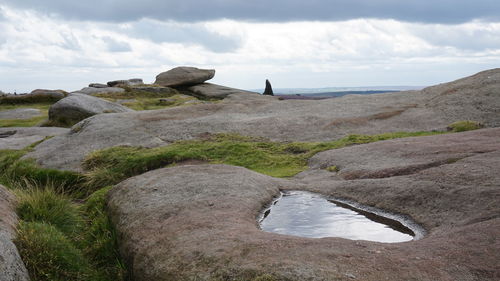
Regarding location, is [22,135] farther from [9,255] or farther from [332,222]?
[332,222]

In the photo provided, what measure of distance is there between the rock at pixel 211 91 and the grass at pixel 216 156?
44.6 metres

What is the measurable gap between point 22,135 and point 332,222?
2777cm

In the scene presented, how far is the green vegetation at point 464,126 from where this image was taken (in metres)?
22.6

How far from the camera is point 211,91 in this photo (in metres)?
69.9

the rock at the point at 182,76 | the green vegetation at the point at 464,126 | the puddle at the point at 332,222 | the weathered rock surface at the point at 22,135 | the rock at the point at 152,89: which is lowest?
the weathered rock surface at the point at 22,135

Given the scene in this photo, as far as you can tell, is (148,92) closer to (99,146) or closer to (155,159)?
(99,146)

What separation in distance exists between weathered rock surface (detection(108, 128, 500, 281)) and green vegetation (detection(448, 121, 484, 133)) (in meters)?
6.61

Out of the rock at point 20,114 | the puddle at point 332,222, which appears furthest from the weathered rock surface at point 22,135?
the puddle at point 332,222

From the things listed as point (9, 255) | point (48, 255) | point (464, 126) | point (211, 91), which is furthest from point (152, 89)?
point (9, 255)

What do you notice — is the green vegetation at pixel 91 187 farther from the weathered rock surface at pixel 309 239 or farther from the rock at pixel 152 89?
the rock at pixel 152 89

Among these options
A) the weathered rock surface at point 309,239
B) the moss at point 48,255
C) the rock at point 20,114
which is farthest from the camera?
the rock at point 20,114

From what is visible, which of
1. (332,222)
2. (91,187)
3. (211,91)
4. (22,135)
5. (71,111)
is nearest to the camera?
(332,222)

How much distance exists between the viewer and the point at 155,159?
20.1 metres

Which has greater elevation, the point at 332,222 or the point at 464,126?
the point at 464,126
